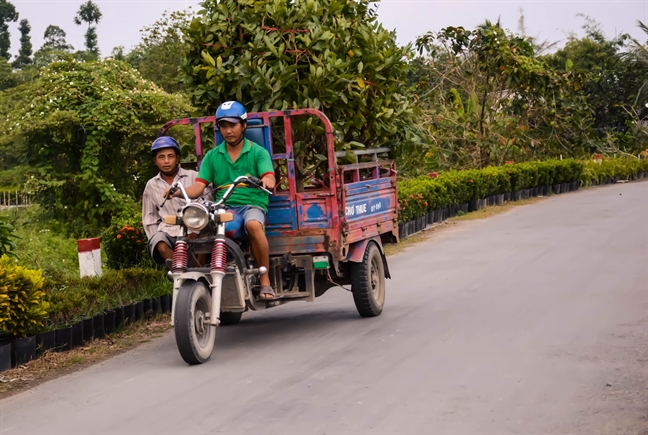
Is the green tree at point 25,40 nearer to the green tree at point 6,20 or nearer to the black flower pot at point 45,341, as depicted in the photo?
the green tree at point 6,20

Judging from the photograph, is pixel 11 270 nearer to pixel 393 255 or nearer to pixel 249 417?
pixel 249 417

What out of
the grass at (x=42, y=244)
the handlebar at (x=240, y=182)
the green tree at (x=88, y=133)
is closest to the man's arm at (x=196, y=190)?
the handlebar at (x=240, y=182)

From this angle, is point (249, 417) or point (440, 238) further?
point (440, 238)

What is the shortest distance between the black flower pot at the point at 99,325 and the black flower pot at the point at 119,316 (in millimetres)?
249

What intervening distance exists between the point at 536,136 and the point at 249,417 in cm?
2678

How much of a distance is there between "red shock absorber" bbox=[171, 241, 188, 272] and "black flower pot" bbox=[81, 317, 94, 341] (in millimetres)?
1388

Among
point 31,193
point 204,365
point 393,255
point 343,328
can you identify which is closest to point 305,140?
point 343,328

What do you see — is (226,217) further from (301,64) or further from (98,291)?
(301,64)

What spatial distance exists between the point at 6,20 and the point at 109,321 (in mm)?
84941

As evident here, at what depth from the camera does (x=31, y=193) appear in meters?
17.8

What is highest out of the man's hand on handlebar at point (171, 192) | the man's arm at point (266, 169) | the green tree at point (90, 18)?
the green tree at point (90, 18)

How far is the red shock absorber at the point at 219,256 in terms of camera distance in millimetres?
7543

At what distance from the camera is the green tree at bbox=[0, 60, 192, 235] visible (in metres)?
17.5

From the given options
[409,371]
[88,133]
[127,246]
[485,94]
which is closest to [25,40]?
[485,94]
